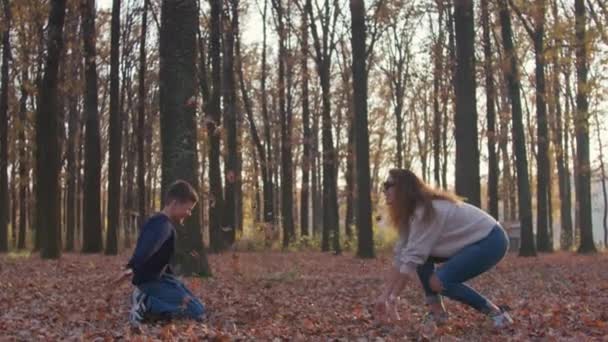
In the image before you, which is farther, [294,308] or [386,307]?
[294,308]

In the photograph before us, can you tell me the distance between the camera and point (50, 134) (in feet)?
66.2

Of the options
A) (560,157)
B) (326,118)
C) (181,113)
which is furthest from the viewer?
(560,157)

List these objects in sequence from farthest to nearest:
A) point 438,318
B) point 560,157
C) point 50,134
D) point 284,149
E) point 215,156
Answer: point 560,157 → point 284,149 → point 215,156 → point 50,134 → point 438,318

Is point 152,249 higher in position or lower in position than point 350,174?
lower

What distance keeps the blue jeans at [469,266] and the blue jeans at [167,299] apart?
241 cm

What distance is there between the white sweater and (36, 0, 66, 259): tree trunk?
1437cm

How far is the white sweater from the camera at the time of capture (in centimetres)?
686

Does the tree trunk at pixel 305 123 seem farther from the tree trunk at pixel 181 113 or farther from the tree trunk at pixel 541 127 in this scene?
the tree trunk at pixel 181 113

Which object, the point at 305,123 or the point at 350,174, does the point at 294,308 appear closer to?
the point at 305,123

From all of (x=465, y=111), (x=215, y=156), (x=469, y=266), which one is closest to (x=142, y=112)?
(x=215, y=156)

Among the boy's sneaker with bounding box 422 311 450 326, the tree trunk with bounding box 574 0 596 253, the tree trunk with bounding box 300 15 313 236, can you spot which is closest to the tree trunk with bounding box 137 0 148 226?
the tree trunk with bounding box 300 15 313 236

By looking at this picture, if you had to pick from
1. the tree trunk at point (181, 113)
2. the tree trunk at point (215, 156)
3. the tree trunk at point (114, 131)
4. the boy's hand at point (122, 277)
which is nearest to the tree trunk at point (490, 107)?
the tree trunk at point (215, 156)

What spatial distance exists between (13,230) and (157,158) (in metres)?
10.8

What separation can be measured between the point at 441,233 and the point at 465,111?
11.4m
